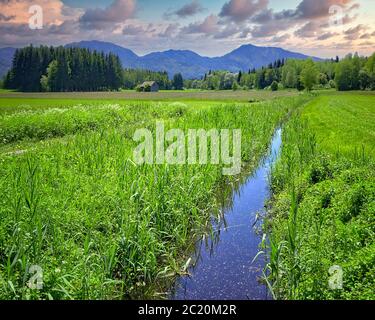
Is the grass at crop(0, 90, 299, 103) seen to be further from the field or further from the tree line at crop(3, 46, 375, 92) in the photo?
the field

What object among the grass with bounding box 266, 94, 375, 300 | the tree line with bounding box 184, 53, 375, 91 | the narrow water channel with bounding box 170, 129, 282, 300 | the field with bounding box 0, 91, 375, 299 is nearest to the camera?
the grass with bounding box 266, 94, 375, 300

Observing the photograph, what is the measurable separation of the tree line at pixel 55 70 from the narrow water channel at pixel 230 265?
136 ft

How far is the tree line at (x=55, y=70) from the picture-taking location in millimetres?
48438

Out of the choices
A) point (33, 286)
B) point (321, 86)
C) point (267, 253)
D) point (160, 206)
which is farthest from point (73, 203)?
point (321, 86)

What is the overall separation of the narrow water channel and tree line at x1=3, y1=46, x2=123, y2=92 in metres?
41.5

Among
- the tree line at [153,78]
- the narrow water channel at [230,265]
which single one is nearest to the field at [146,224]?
the narrow water channel at [230,265]

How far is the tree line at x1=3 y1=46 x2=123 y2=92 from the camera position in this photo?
48.4 metres

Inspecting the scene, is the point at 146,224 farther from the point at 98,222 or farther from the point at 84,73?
the point at 84,73

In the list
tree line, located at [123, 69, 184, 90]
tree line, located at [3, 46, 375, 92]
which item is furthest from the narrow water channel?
tree line, located at [123, 69, 184, 90]

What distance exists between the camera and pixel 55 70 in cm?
5119

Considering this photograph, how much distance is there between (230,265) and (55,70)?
165ft

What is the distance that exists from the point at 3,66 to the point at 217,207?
206210 millimetres

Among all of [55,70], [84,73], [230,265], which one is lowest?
[230,265]

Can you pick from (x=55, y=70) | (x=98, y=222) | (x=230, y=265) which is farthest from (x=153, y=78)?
(x=230, y=265)
